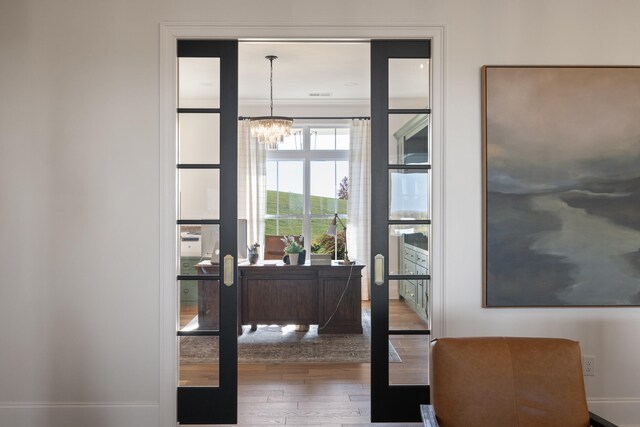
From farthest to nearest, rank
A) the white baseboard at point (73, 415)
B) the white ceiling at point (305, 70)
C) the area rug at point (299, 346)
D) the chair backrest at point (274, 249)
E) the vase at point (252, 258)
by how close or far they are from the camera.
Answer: the chair backrest at point (274, 249), the vase at point (252, 258), the white ceiling at point (305, 70), the area rug at point (299, 346), the white baseboard at point (73, 415)

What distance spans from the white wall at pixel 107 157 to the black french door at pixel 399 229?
159mm

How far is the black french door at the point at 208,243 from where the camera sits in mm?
2846

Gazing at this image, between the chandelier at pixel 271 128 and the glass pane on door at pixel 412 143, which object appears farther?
the chandelier at pixel 271 128

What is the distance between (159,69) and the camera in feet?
9.19

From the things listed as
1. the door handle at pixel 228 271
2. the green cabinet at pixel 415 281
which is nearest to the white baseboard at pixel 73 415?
the door handle at pixel 228 271

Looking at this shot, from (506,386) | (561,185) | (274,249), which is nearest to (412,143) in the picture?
(561,185)

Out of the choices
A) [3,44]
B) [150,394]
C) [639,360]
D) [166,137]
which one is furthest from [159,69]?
[639,360]

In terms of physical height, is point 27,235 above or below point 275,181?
below

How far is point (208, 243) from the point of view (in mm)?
2881

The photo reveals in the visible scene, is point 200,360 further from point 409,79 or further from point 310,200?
point 310,200

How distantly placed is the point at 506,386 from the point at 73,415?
243 cm

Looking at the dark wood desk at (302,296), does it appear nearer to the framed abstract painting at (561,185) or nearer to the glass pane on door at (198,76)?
the framed abstract painting at (561,185)

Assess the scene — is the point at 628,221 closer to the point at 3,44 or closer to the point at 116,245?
the point at 116,245

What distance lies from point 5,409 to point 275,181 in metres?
5.16
